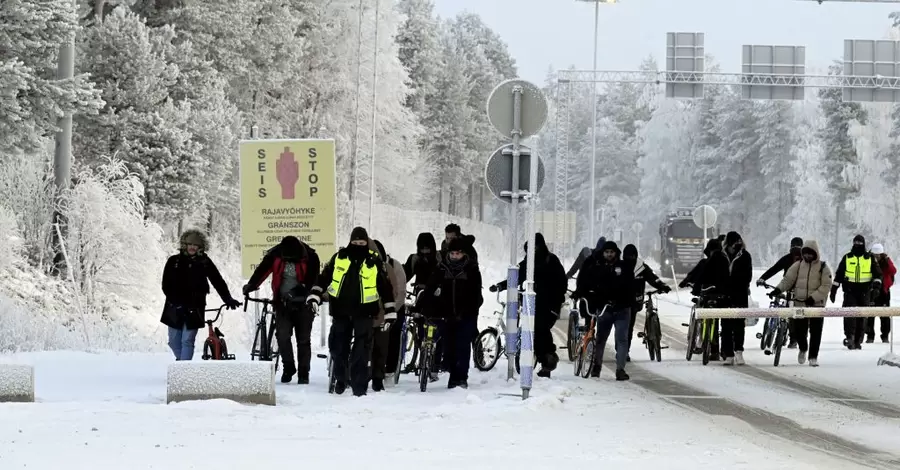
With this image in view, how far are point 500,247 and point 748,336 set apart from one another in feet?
221

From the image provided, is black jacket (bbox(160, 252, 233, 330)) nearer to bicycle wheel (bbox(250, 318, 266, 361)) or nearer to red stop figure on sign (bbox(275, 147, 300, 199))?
bicycle wheel (bbox(250, 318, 266, 361))

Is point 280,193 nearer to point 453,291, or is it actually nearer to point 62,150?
point 453,291

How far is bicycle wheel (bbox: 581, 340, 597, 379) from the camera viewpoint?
19516 mm

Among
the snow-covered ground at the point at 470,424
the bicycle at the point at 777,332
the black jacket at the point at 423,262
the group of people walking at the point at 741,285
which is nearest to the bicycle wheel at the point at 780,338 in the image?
the bicycle at the point at 777,332

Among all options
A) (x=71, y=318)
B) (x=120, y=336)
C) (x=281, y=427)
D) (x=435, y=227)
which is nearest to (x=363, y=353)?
(x=281, y=427)

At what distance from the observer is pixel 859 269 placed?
26422 millimetres

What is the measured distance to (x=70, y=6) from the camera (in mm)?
26094

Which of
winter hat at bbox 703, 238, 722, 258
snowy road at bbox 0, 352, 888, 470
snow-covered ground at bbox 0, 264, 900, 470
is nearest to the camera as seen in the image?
snowy road at bbox 0, 352, 888, 470

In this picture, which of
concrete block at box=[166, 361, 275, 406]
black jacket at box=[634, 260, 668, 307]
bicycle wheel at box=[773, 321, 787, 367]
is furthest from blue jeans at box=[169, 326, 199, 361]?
bicycle wheel at box=[773, 321, 787, 367]

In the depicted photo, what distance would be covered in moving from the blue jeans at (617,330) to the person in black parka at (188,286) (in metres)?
5.01

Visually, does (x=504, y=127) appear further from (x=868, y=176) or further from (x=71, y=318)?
(x=868, y=176)

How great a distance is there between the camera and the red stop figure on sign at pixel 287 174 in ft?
69.3

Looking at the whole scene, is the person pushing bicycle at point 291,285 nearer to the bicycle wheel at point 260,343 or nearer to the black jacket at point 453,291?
the bicycle wheel at point 260,343

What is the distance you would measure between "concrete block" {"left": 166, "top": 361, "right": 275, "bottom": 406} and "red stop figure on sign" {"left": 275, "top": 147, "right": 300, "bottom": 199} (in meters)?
7.11
